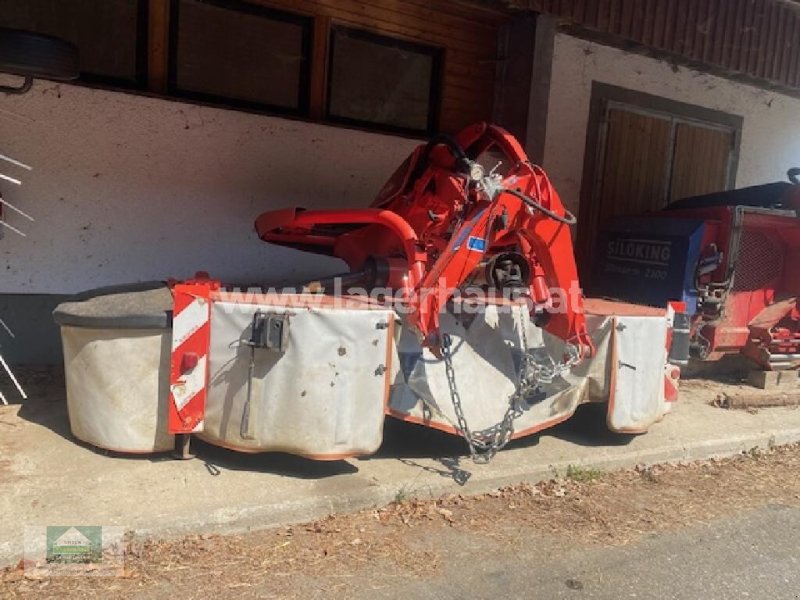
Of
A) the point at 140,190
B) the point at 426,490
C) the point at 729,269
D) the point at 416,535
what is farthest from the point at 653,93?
the point at 416,535

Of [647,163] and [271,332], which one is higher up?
[647,163]

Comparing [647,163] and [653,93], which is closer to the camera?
[653,93]

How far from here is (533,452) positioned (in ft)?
15.7

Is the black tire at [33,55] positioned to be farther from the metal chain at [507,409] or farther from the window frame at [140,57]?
the metal chain at [507,409]

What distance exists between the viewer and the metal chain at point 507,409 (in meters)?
4.42

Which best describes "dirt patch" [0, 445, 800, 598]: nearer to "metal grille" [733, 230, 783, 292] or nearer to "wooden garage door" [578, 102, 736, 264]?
"metal grille" [733, 230, 783, 292]

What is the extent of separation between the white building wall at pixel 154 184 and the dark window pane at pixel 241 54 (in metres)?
0.27

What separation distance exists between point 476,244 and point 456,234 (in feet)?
0.46

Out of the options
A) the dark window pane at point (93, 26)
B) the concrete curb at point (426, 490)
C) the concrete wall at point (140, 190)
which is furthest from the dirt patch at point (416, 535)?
the dark window pane at point (93, 26)

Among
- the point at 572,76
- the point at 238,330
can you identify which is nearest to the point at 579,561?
the point at 238,330

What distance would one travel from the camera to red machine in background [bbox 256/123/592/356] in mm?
4062

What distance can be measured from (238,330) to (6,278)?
2.57 metres

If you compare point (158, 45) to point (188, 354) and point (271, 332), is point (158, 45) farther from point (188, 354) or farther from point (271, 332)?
point (271, 332)

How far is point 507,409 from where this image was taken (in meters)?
4.79
